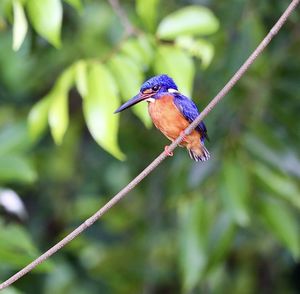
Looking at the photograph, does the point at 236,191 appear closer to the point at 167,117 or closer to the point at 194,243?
the point at 194,243

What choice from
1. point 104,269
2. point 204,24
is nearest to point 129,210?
point 104,269

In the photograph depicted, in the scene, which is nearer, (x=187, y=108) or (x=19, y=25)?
(x=187, y=108)

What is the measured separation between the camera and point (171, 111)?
2037 millimetres

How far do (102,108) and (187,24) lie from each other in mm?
489

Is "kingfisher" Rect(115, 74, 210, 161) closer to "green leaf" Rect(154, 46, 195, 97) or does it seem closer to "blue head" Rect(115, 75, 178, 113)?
"blue head" Rect(115, 75, 178, 113)

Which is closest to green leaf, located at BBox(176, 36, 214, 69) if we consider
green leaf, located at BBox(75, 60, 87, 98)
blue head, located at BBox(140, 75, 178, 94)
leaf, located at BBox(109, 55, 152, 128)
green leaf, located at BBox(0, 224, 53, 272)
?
leaf, located at BBox(109, 55, 152, 128)

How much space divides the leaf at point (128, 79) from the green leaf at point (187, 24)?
0.62 ft

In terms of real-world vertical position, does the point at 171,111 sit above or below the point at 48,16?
above

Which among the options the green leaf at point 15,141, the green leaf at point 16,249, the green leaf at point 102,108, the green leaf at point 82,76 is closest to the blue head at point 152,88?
the green leaf at point 102,108

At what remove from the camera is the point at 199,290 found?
4855 mm

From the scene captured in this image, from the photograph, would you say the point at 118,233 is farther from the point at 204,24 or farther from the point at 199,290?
the point at 204,24

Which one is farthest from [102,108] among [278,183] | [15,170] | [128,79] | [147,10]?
[278,183]

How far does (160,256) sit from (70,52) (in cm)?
148

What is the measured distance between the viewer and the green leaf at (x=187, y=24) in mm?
2705
